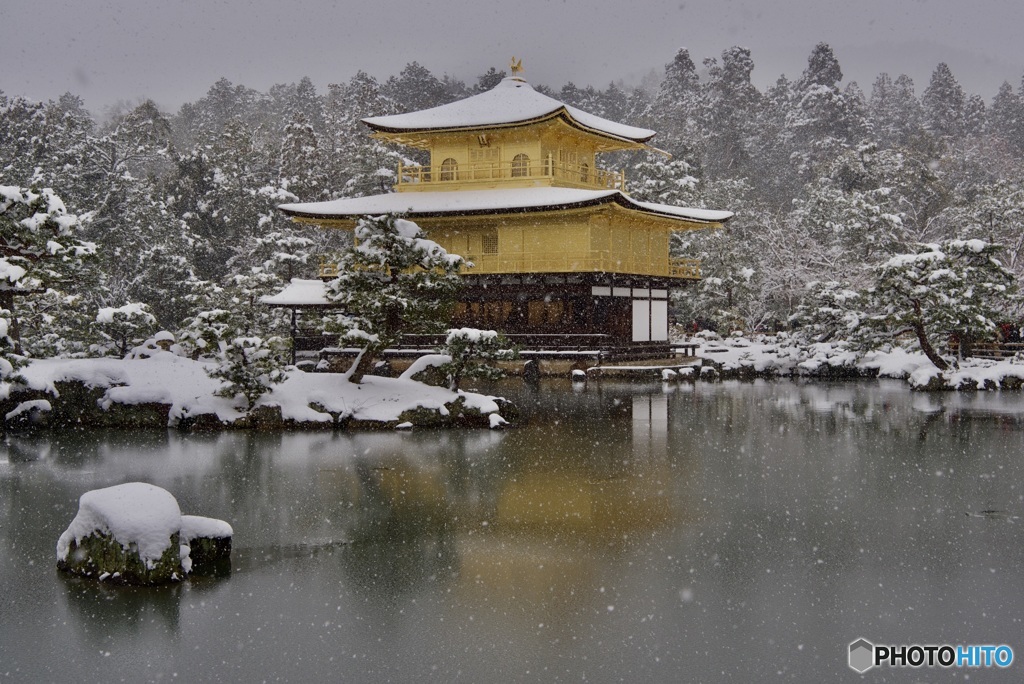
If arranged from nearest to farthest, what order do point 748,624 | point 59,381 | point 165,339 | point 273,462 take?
point 748,624 → point 273,462 → point 59,381 → point 165,339

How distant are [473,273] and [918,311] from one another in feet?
55.8

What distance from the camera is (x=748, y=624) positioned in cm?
752

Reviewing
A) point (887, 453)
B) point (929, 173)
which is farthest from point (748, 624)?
point (929, 173)

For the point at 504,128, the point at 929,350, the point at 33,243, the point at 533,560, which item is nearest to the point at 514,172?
the point at 504,128

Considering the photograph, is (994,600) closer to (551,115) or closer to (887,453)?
(887,453)

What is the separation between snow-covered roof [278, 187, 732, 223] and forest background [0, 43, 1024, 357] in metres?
4.30

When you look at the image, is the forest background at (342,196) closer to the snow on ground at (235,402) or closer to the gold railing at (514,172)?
the snow on ground at (235,402)

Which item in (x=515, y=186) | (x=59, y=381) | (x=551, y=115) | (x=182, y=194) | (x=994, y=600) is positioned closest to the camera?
(x=994, y=600)

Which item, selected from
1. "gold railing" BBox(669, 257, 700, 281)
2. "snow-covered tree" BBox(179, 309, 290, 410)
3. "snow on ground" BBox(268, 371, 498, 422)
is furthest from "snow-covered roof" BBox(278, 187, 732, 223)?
"snow-covered tree" BBox(179, 309, 290, 410)

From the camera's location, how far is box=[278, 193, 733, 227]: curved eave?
115ft

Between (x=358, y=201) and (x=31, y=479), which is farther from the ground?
(x=358, y=201)

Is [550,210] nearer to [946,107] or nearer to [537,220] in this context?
[537,220]

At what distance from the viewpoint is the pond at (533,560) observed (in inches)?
275

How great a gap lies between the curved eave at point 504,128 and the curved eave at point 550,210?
14.1 feet
